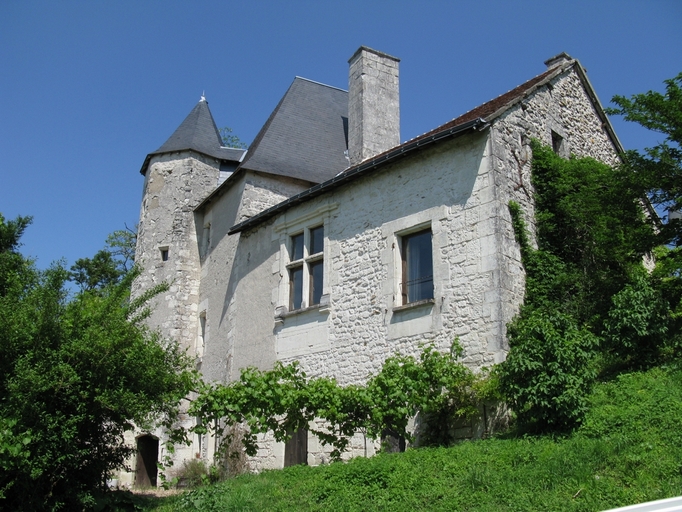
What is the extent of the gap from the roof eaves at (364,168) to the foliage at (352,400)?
10.0ft

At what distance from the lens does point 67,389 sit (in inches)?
322

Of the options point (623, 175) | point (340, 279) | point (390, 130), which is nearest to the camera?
point (623, 175)

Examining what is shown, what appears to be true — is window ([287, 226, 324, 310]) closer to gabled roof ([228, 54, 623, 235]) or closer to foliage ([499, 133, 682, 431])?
gabled roof ([228, 54, 623, 235])

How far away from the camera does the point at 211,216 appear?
16.6 metres

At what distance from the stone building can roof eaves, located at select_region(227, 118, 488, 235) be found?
0.14 ft

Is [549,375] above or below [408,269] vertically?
below

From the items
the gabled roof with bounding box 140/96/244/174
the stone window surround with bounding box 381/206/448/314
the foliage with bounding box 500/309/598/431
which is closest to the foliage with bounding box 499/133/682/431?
the foliage with bounding box 500/309/598/431

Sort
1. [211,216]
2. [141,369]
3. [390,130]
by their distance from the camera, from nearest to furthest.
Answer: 1. [141,369]
2. [390,130]
3. [211,216]

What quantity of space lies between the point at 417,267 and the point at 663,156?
364 centimetres

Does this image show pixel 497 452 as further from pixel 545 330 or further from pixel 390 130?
pixel 390 130

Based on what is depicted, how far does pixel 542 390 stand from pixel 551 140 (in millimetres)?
5274

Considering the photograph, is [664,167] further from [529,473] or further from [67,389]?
[67,389]

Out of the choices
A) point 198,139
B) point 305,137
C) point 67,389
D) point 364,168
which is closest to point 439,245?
point 364,168

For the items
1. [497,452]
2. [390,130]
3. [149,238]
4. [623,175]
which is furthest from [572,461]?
[149,238]
